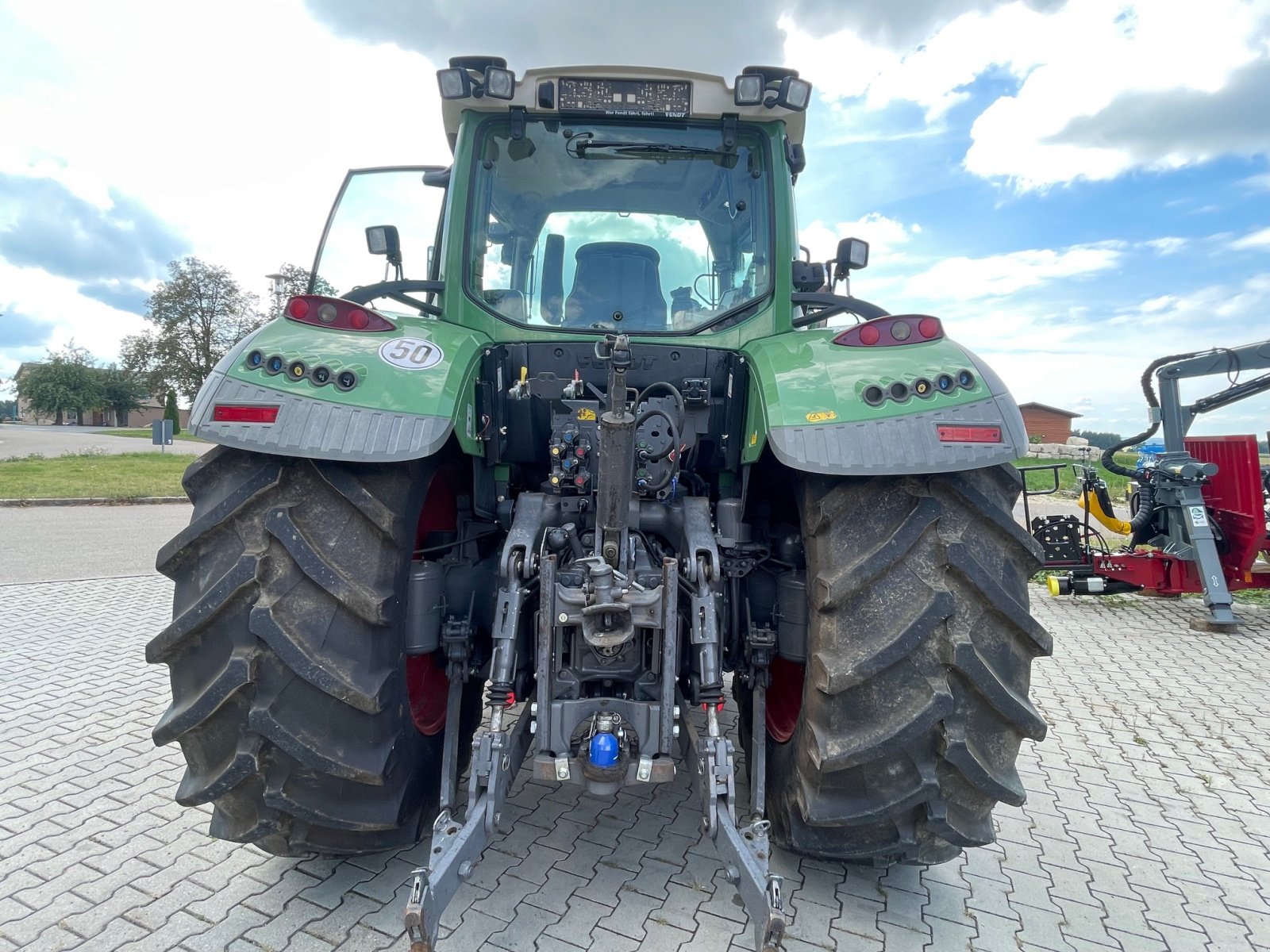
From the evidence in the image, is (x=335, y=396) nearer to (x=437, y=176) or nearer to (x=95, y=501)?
(x=437, y=176)

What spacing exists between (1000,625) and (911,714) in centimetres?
37

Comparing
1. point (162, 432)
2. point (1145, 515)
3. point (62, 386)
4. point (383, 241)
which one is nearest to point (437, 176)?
point (383, 241)

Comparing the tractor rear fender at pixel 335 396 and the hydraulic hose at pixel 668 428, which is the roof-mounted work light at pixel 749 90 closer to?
the hydraulic hose at pixel 668 428

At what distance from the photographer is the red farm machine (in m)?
6.78

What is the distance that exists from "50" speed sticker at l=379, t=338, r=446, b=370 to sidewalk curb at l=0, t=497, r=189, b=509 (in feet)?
47.1

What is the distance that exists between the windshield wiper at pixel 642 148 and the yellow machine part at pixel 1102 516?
6.47 metres

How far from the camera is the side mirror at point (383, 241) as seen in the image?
11.5 ft

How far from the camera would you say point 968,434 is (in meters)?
2.17

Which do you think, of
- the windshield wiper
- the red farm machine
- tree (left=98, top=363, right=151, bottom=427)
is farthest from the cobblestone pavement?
tree (left=98, top=363, right=151, bottom=427)

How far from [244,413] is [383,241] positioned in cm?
161

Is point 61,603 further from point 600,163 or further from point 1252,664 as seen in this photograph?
point 1252,664

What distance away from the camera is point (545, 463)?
10.2ft

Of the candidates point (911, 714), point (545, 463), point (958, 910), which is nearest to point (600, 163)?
point (545, 463)

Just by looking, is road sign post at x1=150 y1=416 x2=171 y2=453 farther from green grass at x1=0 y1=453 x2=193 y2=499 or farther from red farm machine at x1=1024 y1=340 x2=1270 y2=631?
red farm machine at x1=1024 y1=340 x2=1270 y2=631
